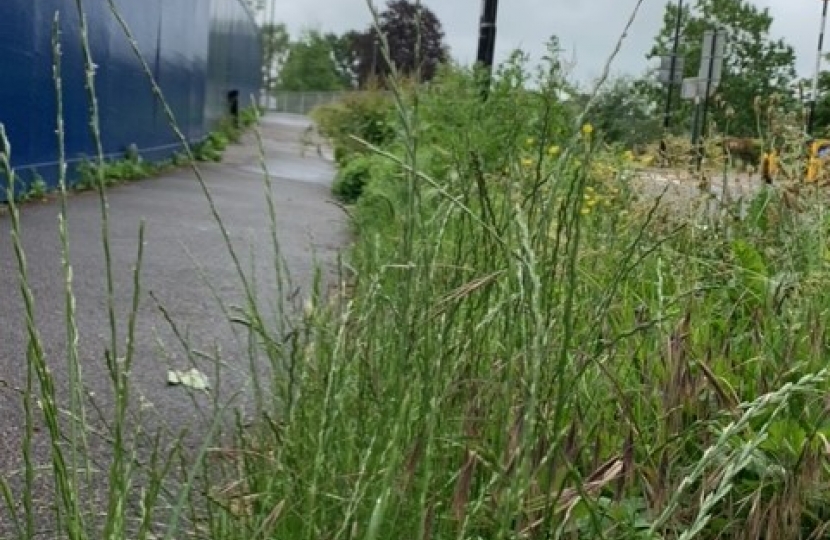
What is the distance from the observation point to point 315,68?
7225 centimetres

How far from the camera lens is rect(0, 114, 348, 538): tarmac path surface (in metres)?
2.84

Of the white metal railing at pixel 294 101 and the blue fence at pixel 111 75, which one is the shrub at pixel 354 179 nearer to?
the blue fence at pixel 111 75

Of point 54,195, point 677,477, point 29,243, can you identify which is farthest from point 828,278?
point 54,195

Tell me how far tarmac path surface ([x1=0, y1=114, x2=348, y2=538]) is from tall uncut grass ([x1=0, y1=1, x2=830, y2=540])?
19cm

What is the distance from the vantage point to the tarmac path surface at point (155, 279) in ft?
9.33

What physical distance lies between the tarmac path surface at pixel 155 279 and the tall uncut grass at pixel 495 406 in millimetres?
187

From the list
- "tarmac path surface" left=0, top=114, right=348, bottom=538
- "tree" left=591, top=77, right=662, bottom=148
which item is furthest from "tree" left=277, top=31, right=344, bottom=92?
"tree" left=591, top=77, right=662, bottom=148

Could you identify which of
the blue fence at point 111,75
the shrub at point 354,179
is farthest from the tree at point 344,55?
the shrub at point 354,179

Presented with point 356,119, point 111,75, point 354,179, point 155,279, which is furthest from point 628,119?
point 356,119

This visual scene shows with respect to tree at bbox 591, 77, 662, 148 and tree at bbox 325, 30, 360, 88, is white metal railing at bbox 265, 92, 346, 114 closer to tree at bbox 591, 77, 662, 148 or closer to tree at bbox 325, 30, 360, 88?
tree at bbox 325, 30, 360, 88

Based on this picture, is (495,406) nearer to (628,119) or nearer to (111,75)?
(628,119)

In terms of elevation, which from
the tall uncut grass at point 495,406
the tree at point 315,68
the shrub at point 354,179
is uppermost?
the tree at point 315,68

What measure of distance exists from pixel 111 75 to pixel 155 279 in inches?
250

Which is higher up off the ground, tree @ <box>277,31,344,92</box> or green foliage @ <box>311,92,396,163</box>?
tree @ <box>277,31,344,92</box>
